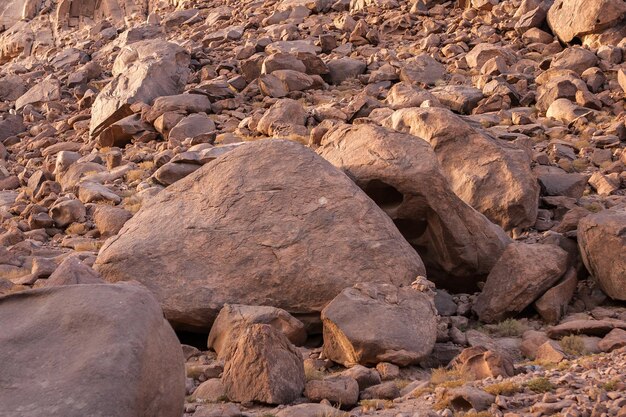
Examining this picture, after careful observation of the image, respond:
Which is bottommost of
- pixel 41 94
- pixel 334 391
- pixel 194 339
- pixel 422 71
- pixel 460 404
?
pixel 41 94

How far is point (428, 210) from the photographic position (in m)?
11.2

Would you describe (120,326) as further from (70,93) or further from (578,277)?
(70,93)

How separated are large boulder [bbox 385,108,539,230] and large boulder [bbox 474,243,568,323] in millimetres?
2509

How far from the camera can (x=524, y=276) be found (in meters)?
10.3

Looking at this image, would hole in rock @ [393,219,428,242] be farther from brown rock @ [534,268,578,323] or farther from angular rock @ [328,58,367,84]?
angular rock @ [328,58,367,84]

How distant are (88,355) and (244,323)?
4058 millimetres

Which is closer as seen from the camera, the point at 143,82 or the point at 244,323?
the point at 244,323

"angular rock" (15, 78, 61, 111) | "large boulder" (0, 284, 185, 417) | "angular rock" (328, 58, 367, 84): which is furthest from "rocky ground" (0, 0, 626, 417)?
"angular rock" (15, 78, 61, 111)

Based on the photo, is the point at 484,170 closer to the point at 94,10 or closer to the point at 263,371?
the point at 263,371

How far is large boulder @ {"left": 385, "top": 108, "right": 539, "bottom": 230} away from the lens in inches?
520

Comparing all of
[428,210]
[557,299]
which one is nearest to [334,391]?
[557,299]

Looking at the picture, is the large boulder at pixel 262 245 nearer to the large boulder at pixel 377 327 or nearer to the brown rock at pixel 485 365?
the large boulder at pixel 377 327

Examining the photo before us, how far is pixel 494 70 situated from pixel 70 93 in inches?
637

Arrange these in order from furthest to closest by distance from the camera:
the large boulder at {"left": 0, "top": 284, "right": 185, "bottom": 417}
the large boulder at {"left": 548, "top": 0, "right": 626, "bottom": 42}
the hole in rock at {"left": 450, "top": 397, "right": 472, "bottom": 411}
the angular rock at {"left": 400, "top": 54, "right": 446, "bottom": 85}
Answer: the large boulder at {"left": 548, "top": 0, "right": 626, "bottom": 42}
the angular rock at {"left": 400, "top": 54, "right": 446, "bottom": 85}
the hole in rock at {"left": 450, "top": 397, "right": 472, "bottom": 411}
the large boulder at {"left": 0, "top": 284, "right": 185, "bottom": 417}
